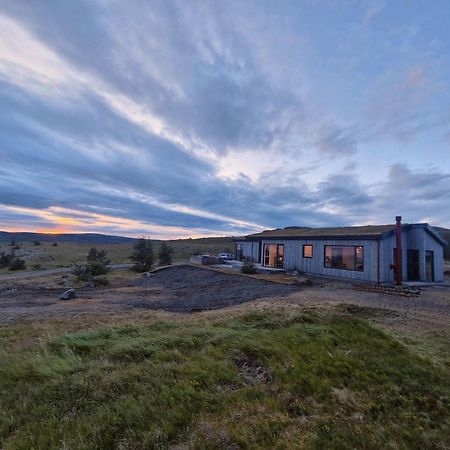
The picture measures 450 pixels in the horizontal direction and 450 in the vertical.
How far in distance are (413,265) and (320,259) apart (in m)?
5.73

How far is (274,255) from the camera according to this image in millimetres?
23844

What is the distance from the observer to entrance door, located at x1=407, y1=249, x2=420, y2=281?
18734 millimetres

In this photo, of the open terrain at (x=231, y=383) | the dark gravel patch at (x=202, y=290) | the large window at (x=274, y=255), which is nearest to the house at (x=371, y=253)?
the large window at (x=274, y=255)

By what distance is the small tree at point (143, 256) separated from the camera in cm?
2843

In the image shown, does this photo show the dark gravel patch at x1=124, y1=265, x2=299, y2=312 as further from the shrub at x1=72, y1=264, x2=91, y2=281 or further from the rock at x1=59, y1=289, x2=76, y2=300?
the shrub at x1=72, y1=264, x2=91, y2=281

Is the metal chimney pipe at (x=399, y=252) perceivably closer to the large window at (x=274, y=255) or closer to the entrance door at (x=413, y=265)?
the entrance door at (x=413, y=265)

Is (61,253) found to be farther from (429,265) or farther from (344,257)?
(429,265)

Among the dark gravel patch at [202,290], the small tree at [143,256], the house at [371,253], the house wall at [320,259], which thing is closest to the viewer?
the dark gravel patch at [202,290]

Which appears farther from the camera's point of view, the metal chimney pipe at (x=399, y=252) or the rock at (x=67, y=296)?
the metal chimney pipe at (x=399, y=252)

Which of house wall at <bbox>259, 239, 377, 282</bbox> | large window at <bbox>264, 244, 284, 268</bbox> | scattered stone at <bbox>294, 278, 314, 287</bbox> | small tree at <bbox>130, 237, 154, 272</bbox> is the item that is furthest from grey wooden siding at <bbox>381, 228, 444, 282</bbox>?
small tree at <bbox>130, 237, 154, 272</bbox>

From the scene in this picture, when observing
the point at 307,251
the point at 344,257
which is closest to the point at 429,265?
the point at 344,257

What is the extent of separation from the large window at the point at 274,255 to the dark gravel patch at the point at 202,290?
214 inches

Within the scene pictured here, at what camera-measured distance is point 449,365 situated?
5.55 m

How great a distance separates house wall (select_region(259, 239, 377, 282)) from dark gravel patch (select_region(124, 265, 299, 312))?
4.68m
